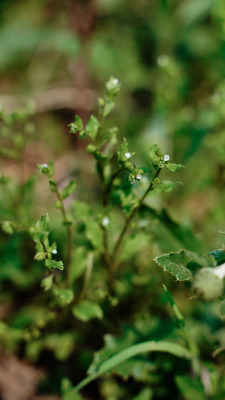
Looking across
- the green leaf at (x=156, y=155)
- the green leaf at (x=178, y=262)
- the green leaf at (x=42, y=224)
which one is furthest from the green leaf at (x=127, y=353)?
the green leaf at (x=156, y=155)

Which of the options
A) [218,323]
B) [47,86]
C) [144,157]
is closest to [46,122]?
[47,86]

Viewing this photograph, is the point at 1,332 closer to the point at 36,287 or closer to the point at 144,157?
the point at 36,287

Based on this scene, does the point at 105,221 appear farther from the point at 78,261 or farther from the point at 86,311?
the point at 86,311

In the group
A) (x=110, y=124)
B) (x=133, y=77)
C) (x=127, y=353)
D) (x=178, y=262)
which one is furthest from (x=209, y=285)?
(x=133, y=77)

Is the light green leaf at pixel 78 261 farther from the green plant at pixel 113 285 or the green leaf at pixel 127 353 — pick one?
the green leaf at pixel 127 353

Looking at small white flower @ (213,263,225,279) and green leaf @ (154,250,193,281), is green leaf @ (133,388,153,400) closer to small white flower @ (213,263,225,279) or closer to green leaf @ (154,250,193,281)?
green leaf @ (154,250,193,281)
